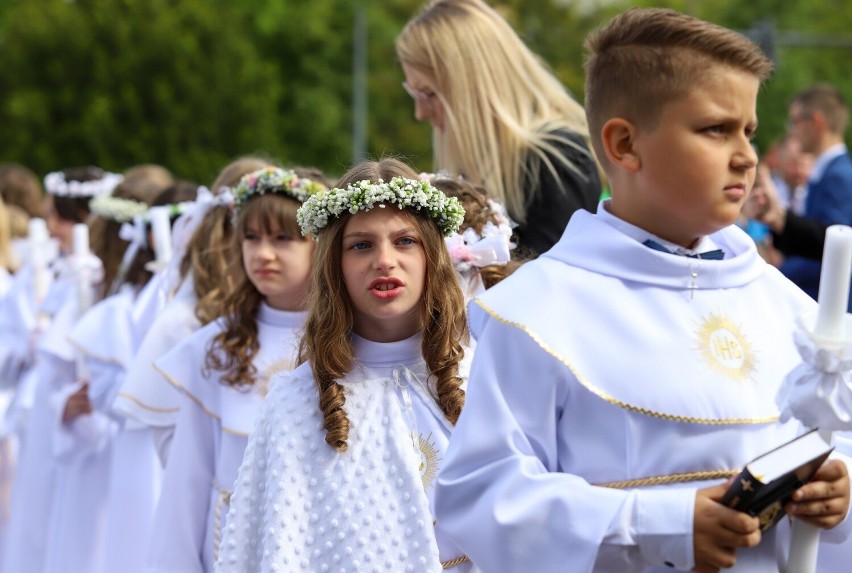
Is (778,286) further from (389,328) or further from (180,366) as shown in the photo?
(180,366)

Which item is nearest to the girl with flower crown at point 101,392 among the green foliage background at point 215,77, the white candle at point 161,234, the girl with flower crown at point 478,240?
the white candle at point 161,234

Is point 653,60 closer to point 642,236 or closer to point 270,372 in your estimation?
point 642,236

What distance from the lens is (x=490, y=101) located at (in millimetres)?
5258

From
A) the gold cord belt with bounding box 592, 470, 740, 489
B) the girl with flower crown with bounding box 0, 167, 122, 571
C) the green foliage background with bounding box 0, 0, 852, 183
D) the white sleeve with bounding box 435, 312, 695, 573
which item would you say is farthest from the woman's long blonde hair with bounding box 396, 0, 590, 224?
the green foliage background with bounding box 0, 0, 852, 183

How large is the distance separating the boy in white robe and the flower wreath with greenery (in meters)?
2.48

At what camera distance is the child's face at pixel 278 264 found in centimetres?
529

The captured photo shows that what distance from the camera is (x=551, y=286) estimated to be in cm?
297

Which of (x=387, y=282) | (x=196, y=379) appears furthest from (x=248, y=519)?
(x=196, y=379)

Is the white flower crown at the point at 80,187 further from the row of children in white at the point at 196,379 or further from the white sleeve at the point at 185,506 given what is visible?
the white sleeve at the point at 185,506

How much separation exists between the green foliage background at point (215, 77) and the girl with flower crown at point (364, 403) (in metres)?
32.4

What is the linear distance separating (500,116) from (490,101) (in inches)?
2.8

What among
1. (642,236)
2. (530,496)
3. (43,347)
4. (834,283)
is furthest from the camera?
(43,347)

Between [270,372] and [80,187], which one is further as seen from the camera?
[80,187]

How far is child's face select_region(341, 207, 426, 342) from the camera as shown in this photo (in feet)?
13.2
